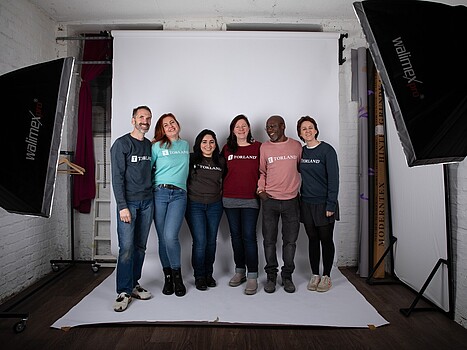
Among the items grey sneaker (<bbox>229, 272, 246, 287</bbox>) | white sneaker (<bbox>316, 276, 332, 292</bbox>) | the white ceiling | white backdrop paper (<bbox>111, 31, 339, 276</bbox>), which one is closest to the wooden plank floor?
white sneaker (<bbox>316, 276, 332, 292</bbox>)

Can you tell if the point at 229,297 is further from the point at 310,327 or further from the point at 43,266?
the point at 43,266

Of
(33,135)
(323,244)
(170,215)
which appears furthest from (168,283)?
(33,135)

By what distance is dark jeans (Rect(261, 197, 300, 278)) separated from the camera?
9.48 feet

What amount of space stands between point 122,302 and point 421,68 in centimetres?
240

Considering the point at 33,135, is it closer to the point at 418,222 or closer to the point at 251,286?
the point at 251,286

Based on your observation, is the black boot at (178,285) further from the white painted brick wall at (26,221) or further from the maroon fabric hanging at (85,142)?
the maroon fabric hanging at (85,142)

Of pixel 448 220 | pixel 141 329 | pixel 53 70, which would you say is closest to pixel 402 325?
pixel 448 220

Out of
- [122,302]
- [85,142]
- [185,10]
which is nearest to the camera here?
[122,302]

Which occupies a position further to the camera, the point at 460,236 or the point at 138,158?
the point at 138,158

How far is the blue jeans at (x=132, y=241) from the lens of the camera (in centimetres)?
258

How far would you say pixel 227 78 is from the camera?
11.1 ft

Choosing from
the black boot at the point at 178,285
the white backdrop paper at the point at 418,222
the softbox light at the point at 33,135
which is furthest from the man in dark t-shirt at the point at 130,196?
the white backdrop paper at the point at 418,222

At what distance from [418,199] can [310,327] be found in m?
1.38

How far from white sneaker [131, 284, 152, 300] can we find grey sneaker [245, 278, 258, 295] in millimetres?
792
